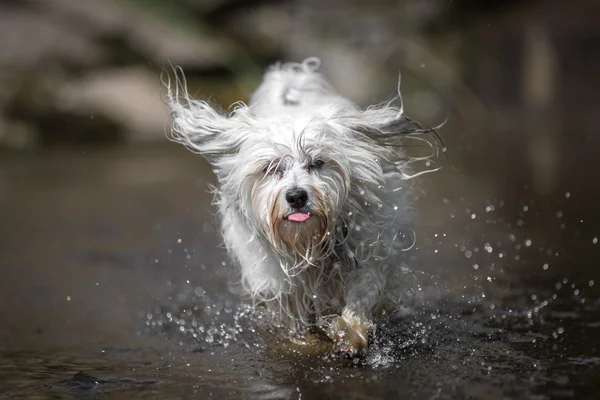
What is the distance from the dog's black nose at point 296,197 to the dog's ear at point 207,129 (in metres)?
0.55

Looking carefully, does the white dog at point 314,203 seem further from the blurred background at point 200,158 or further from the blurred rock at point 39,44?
the blurred rock at point 39,44

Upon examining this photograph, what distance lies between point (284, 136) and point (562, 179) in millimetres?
5352

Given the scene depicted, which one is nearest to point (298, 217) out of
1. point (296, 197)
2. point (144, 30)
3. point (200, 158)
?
point (296, 197)

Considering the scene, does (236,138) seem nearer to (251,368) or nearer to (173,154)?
(251,368)

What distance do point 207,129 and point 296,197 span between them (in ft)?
2.59

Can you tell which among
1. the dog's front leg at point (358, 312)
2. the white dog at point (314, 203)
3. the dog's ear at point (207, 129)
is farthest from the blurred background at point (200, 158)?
the dog's front leg at point (358, 312)

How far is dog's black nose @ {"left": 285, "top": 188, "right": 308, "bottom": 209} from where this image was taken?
4180 millimetres

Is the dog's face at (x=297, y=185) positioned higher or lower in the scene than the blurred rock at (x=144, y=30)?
lower

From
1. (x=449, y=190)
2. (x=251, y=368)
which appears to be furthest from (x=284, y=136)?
(x=449, y=190)

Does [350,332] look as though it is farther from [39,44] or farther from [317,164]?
[39,44]

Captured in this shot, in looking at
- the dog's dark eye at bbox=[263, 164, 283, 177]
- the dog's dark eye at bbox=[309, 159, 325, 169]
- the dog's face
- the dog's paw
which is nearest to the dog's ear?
the dog's face

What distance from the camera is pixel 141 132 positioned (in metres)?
13.8

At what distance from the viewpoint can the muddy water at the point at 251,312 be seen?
13.0 ft

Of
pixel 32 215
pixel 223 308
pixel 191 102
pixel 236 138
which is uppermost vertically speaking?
pixel 32 215
